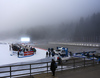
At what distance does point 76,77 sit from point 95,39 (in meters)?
192

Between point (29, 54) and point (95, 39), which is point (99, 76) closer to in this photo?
point (29, 54)

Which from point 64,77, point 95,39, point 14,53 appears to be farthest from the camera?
point 95,39

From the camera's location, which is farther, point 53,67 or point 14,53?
point 14,53

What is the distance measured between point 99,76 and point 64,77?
2700mm

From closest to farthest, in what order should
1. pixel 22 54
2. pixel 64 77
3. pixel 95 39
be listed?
pixel 64 77, pixel 22 54, pixel 95 39

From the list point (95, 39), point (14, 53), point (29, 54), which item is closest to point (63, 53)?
point (29, 54)

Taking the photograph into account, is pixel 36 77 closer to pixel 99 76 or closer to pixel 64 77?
pixel 64 77

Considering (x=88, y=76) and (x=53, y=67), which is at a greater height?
(x=53, y=67)

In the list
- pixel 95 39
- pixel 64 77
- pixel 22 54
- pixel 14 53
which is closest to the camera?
pixel 64 77

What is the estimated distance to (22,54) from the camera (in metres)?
20.2

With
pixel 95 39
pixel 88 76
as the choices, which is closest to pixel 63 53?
pixel 88 76

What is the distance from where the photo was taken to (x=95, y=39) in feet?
579

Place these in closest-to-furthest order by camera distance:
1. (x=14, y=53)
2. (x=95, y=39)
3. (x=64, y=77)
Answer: (x=64, y=77), (x=14, y=53), (x=95, y=39)

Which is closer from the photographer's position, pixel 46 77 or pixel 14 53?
pixel 46 77
